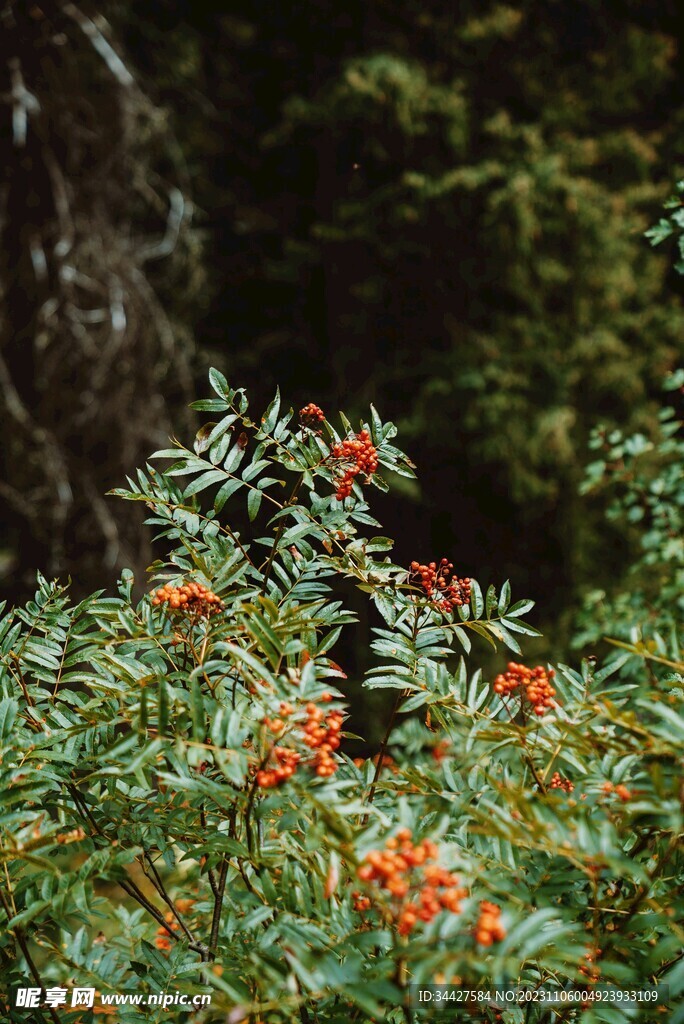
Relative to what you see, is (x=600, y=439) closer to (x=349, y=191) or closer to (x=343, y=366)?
(x=343, y=366)

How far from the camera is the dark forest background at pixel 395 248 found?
280 cm

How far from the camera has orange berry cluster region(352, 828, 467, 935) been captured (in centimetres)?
45

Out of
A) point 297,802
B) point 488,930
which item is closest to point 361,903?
point 297,802

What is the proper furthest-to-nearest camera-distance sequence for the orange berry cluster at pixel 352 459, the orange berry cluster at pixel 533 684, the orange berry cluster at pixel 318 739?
the orange berry cluster at pixel 352 459 < the orange berry cluster at pixel 533 684 < the orange berry cluster at pixel 318 739

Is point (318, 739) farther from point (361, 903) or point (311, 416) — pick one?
point (311, 416)

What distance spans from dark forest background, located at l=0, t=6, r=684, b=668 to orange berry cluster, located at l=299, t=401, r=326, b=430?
1773 mm

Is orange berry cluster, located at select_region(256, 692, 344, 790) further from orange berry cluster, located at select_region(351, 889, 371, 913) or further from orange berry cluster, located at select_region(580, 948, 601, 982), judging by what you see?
orange berry cluster, located at select_region(580, 948, 601, 982)

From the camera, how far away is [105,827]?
0.77 meters

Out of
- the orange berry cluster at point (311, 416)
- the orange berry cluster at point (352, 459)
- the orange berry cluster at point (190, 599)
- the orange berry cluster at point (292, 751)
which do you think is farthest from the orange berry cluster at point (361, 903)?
the orange berry cluster at point (311, 416)

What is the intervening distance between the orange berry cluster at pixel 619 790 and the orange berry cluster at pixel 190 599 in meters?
0.37

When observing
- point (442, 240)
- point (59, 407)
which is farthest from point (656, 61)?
point (59, 407)

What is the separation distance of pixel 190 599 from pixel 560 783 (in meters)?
0.44

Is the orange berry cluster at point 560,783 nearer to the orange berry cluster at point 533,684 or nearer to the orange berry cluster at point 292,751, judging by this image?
the orange berry cluster at point 533,684

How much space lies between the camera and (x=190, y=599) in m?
0.66
